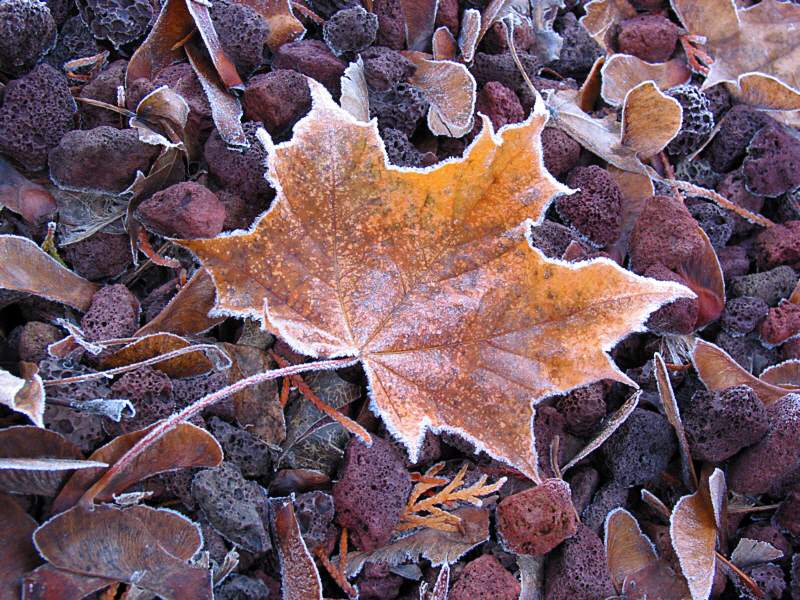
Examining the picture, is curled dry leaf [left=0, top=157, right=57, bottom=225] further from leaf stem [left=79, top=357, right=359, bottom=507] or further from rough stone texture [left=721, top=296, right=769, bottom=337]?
rough stone texture [left=721, top=296, right=769, bottom=337]

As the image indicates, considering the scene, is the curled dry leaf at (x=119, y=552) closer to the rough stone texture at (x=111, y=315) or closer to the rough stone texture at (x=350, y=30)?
the rough stone texture at (x=111, y=315)

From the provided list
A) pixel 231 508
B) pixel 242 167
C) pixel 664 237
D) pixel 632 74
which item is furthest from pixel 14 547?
pixel 632 74

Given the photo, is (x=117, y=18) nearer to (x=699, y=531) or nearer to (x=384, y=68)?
(x=384, y=68)

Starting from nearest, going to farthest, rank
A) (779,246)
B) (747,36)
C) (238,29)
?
1. (238,29)
2. (779,246)
3. (747,36)

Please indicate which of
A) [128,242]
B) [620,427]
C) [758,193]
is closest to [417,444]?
[620,427]

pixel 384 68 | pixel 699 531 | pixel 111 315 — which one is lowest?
pixel 699 531

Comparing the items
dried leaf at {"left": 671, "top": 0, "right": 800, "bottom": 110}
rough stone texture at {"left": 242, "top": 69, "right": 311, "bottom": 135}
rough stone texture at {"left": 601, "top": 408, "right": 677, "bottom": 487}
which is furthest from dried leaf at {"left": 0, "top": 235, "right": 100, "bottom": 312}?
dried leaf at {"left": 671, "top": 0, "right": 800, "bottom": 110}
